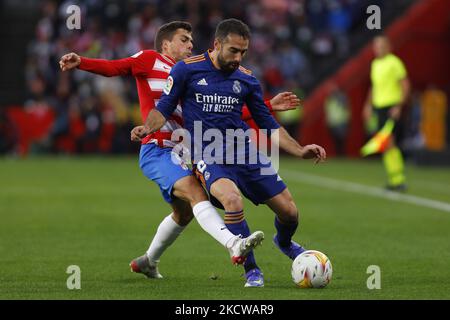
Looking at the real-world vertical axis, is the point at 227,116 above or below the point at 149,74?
below

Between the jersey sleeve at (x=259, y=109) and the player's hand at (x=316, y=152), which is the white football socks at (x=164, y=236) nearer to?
the jersey sleeve at (x=259, y=109)

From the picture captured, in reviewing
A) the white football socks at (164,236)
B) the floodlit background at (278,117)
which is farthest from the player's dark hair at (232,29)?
the floodlit background at (278,117)

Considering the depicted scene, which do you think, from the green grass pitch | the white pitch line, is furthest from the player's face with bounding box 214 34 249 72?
the white pitch line

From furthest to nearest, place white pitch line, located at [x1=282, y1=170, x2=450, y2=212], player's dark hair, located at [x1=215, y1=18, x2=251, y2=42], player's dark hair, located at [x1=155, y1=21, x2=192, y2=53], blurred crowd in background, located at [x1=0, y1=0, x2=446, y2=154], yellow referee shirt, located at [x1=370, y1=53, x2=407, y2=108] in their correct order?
blurred crowd in background, located at [x1=0, y1=0, x2=446, y2=154]
yellow referee shirt, located at [x1=370, y1=53, x2=407, y2=108]
white pitch line, located at [x1=282, y1=170, x2=450, y2=212]
player's dark hair, located at [x1=155, y1=21, x2=192, y2=53]
player's dark hair, located at [x1=215, y1=18, x2=251, y2=42]

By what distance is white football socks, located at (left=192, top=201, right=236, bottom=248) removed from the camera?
8219 mm

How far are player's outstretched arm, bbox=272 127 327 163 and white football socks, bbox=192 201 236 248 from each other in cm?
83

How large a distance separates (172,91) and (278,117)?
2202 cm

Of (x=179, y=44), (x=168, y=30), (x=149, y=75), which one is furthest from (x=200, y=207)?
(x=168, y=30)

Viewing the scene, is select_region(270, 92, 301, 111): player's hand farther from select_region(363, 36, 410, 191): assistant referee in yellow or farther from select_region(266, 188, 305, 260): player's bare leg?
select_region(363, 36, 410, 191): assistant referee in yellow

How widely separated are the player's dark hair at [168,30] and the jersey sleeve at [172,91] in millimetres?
849

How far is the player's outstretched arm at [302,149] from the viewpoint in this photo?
8500 mm

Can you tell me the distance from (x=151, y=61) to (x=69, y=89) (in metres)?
21.7

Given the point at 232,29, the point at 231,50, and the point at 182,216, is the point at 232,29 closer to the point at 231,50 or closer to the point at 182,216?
the point at 231,50

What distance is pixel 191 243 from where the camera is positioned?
466 inches
